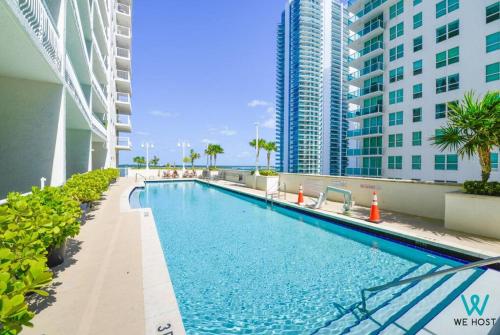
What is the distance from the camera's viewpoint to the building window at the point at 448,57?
68.3 feet

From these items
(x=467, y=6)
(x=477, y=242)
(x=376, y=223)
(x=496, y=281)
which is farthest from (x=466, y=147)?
(x=467, y=6)

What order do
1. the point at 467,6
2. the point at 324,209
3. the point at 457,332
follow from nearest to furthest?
1. the point at 457,332
2. the point at 324,209
3. the point at 467,6

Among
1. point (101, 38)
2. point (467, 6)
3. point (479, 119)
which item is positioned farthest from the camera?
point (101, 38)

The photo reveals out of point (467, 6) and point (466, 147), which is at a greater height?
point (467, 6)

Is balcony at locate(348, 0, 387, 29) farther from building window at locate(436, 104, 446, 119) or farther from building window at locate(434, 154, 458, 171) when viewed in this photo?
building window at locate(434, 154, 458, 171)

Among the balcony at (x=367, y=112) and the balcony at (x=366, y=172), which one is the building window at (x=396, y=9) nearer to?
the balcony at (x=367, y=112)

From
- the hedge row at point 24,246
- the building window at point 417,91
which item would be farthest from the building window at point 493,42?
the hedge row at point 24,246

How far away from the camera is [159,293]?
4004 millimetres

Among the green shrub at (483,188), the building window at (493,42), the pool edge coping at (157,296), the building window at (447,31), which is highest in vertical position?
the building window at (447,31)

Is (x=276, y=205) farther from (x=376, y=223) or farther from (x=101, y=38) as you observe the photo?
(x=101, y=38)

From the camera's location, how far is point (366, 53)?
29.1 meters

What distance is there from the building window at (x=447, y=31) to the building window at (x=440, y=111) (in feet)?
19.1

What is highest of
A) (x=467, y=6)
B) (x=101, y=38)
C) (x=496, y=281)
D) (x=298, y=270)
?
(x=467, y=6)

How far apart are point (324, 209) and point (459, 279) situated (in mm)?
7125
